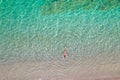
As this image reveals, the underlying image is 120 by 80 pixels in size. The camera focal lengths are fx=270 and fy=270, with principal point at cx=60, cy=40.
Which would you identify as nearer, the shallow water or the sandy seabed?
the sandy seabed

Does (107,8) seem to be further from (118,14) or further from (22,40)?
(22,40)

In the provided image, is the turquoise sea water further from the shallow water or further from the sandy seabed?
the sandy seabed

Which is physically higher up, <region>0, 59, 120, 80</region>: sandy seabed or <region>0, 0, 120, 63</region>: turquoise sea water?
<region>0, 0, 120, 63</region>: turquoise sea water

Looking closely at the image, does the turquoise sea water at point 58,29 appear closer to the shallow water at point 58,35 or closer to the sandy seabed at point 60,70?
the shallow water at point 58,35

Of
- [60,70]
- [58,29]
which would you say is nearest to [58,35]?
[58,29]

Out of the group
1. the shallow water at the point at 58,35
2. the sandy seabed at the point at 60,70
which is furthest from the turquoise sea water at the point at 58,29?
the sandy seabed at the point at 60,70

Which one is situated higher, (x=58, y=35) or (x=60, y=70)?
(x=58, y=35)

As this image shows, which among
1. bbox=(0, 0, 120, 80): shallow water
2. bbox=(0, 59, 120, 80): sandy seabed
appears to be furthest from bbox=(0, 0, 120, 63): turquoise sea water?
bbox=(0, 59, 120, 80): sandy seabed

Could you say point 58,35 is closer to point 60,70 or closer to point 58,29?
point 58,29
